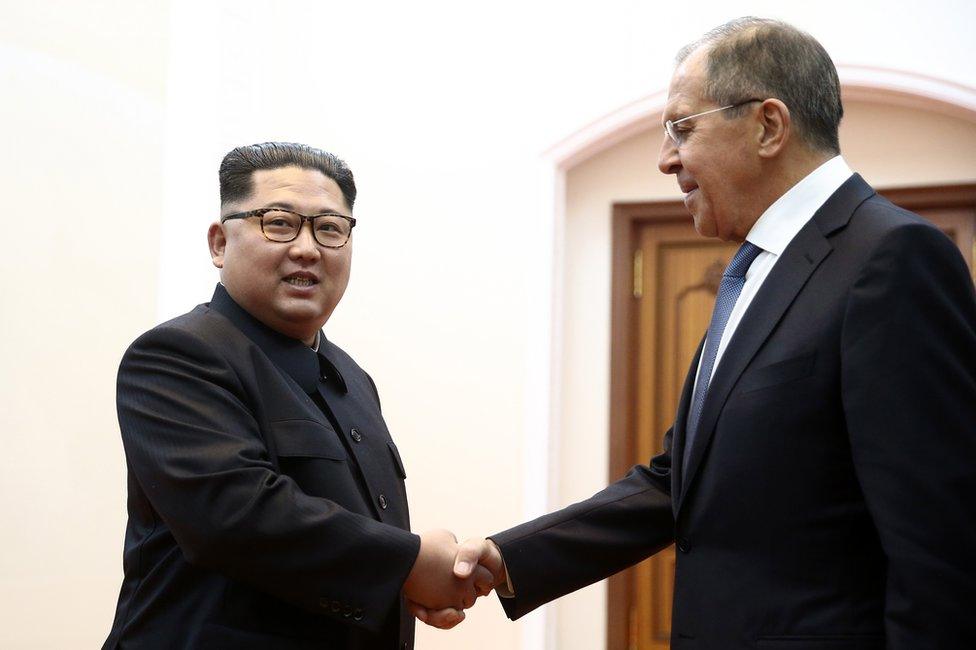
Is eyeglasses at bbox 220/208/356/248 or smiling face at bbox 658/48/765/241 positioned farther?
eyeglasses at bbox 220/208/356/248

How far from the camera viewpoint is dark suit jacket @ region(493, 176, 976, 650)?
1.56 m

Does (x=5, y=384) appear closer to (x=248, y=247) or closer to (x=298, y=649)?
(x=248, y=247)

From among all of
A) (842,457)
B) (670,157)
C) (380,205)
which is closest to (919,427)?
(842,457)

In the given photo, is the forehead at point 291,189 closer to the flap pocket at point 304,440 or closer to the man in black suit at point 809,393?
the flap pocket at point 304,440

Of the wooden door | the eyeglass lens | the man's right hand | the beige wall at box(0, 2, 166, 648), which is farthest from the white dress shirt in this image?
the beige wall at box(0, 2, 166, 648)

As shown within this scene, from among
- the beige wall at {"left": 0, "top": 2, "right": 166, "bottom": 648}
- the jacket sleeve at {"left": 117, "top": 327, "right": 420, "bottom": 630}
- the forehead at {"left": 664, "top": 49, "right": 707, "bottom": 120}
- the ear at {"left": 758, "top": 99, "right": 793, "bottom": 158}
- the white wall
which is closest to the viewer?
the jacket sleeve at {"left": 117, "top": 327, "right": 420, "bottom": 630}

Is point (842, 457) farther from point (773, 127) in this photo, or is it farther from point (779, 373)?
point (773, 127)

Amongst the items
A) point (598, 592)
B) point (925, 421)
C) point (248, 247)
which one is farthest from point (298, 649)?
point (598, 592)

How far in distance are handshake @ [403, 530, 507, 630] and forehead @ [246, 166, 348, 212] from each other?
0.71 m

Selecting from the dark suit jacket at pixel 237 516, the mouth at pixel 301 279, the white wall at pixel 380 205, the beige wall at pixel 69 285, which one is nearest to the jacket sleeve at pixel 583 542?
the dark suit jacket at pixel 237 516

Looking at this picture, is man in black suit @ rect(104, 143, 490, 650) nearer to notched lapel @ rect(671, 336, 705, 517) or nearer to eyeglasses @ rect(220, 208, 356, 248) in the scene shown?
eyeglasses @ rect(220, 208, 356, 248)

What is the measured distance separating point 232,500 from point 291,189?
2.18 ft

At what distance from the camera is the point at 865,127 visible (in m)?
4.00

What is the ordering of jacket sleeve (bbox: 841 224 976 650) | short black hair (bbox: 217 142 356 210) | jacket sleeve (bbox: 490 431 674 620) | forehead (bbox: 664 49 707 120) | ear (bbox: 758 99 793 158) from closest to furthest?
jacket sleeve (bbox: 841 224 976 650) < ear (bbox: 758 99 793 158) < forehead (bbox: 664 49 707 120) < short black hair (bbox: 217 142 356 210) < jacket sleeve (bbox: 490 431 674 620)
